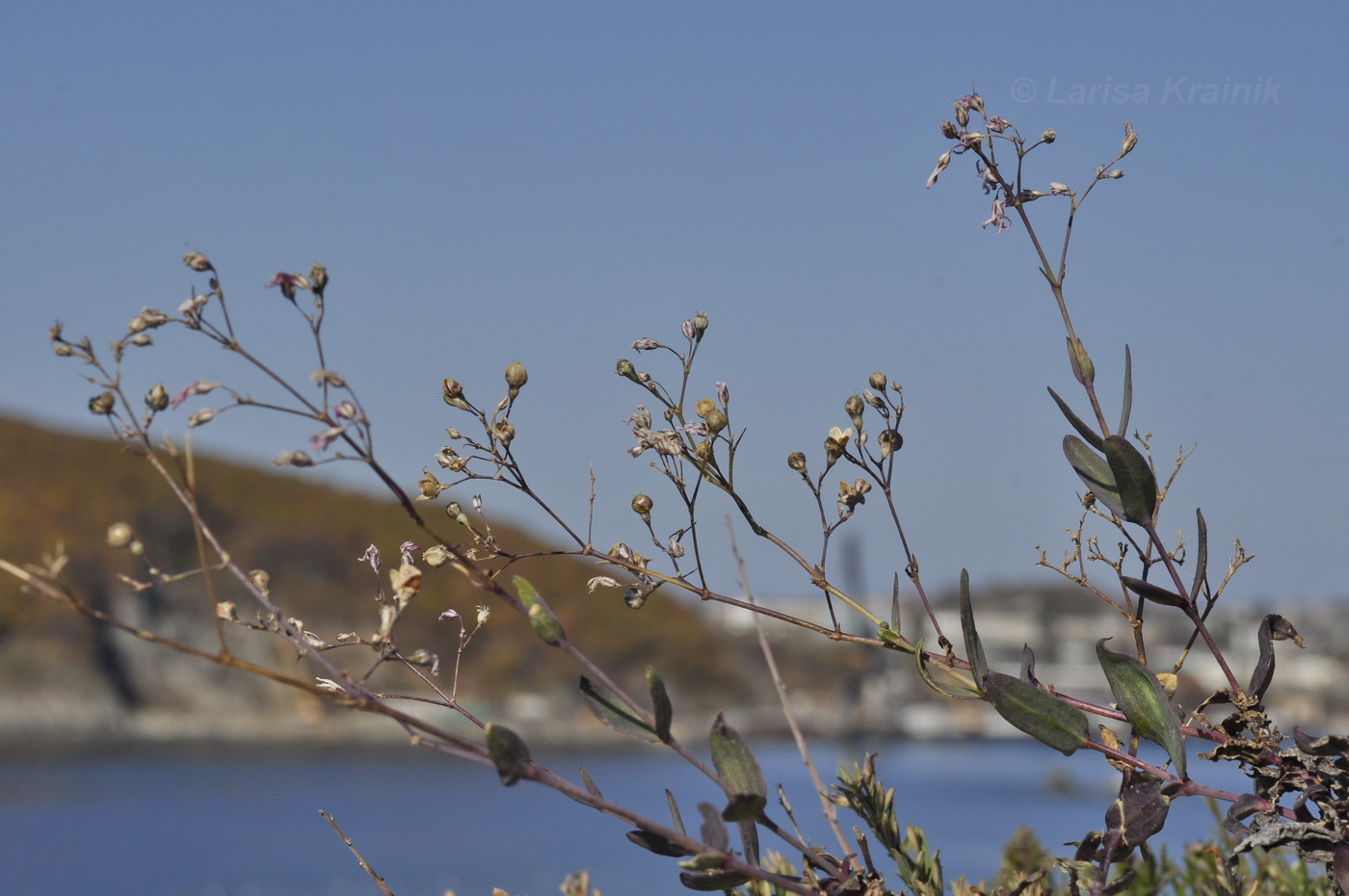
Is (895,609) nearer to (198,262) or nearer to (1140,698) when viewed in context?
(1140,698)

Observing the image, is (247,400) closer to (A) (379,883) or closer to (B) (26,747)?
(A) (379,883)

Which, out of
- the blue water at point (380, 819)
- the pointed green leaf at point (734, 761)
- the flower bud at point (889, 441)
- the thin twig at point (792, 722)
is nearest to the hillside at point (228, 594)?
the blue water at point (380, 819)

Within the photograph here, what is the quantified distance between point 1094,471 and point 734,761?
1.57ft

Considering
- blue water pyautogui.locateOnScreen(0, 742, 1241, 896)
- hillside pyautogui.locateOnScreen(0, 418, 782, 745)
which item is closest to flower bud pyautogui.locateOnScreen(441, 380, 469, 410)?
blue water pyautogui.locateOnScreen(0, 742, 1241, 896)

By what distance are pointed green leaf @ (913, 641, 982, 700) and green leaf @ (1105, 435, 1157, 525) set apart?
0.78ft

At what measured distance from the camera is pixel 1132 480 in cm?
115

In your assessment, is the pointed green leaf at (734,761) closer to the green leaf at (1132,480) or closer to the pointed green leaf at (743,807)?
the pointed green leaf at (743,807)

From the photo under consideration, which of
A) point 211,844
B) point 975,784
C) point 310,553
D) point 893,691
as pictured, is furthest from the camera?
point 893,691

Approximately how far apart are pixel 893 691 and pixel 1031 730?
65216 mm

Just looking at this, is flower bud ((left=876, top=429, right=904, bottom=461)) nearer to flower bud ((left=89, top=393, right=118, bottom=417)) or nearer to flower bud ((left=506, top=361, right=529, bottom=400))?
flower bud ((left=506, top=361, right=529, bottom=400))

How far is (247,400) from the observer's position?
0.92 m

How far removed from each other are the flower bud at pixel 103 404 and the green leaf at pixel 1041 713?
734mm

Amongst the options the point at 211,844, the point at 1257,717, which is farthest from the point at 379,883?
the point at 211,844

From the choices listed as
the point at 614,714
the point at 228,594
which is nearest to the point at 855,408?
the point at 614,714
